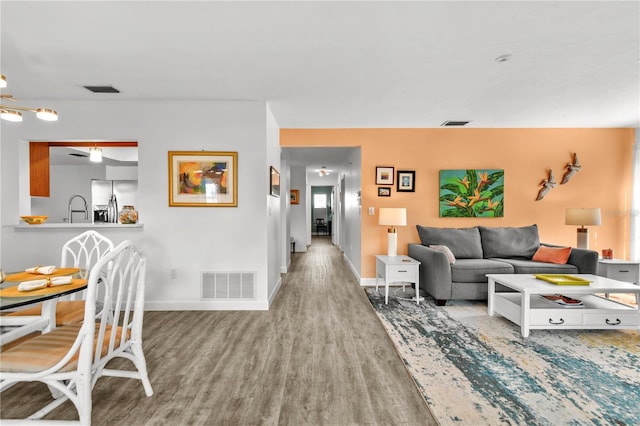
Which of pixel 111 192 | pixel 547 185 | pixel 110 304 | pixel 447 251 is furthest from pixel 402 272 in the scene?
pixel 111 192

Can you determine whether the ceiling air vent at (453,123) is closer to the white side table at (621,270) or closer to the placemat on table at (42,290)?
the white side table at (621,270)

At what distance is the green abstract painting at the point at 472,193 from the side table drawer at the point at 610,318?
225 centimetres

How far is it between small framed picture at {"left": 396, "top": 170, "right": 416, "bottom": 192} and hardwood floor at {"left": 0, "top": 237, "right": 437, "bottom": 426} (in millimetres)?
2223

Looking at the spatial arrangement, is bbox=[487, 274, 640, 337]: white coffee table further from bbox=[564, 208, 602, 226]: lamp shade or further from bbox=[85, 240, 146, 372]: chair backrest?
bbox=[85, 240, 146, 372]: chair backrest

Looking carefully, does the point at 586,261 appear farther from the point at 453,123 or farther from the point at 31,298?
the point at 31,298

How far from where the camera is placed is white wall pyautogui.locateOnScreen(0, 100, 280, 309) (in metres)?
3.78

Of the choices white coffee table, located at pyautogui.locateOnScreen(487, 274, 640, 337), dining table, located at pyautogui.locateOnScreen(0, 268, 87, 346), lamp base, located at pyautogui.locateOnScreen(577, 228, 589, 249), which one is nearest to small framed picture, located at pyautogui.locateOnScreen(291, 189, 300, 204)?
lamp base, located at pyautogui.locateOnScreen(577, 228, 589, 249)

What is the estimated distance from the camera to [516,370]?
234cm

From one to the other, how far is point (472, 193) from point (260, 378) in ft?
14.0

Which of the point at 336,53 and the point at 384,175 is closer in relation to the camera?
the point at 336,53

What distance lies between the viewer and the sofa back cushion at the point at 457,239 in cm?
450

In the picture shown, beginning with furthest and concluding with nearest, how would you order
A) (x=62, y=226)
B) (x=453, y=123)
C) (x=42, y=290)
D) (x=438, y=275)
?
(x=453, y=123)
(x=438, y=275)
(x=62, y=226)
(x=42, y=290)

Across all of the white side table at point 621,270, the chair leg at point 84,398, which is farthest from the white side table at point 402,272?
the chair leg at point 84,398

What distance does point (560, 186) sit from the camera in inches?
198
